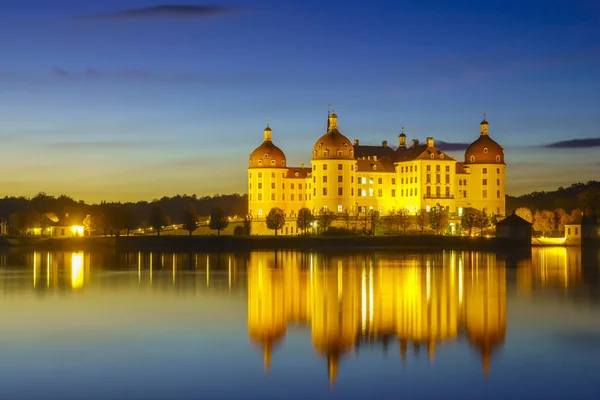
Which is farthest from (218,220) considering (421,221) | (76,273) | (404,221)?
(76,273)

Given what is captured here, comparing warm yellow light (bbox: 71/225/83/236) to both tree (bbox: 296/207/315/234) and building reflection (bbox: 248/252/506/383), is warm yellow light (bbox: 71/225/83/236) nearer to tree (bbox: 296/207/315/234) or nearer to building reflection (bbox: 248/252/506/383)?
tree (bbox: 296/207/315/234)

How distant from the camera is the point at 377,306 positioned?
1193 inches

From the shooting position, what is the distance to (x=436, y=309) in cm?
2959

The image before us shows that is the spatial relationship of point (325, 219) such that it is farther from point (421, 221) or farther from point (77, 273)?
point (77, 273)

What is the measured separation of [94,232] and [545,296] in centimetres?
7484

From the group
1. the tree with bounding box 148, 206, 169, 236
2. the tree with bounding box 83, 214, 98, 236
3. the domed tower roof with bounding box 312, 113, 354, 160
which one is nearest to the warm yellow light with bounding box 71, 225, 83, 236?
the tree with bounding box 83, 214, 98, 236

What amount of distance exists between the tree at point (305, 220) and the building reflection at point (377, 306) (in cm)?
3724

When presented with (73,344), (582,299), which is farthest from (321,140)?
(73,344)

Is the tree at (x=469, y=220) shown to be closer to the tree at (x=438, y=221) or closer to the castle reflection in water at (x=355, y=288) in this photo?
the tree at (x=438, y=221)

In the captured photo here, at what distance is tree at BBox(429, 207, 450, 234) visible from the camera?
285 ft

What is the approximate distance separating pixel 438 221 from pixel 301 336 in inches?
2531

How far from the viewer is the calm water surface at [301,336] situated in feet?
58.8

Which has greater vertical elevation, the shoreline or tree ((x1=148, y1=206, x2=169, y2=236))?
tree ((x1=148, y1=206, x2=169, y2=236))

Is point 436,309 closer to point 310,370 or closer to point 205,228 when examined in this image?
point 310,370
